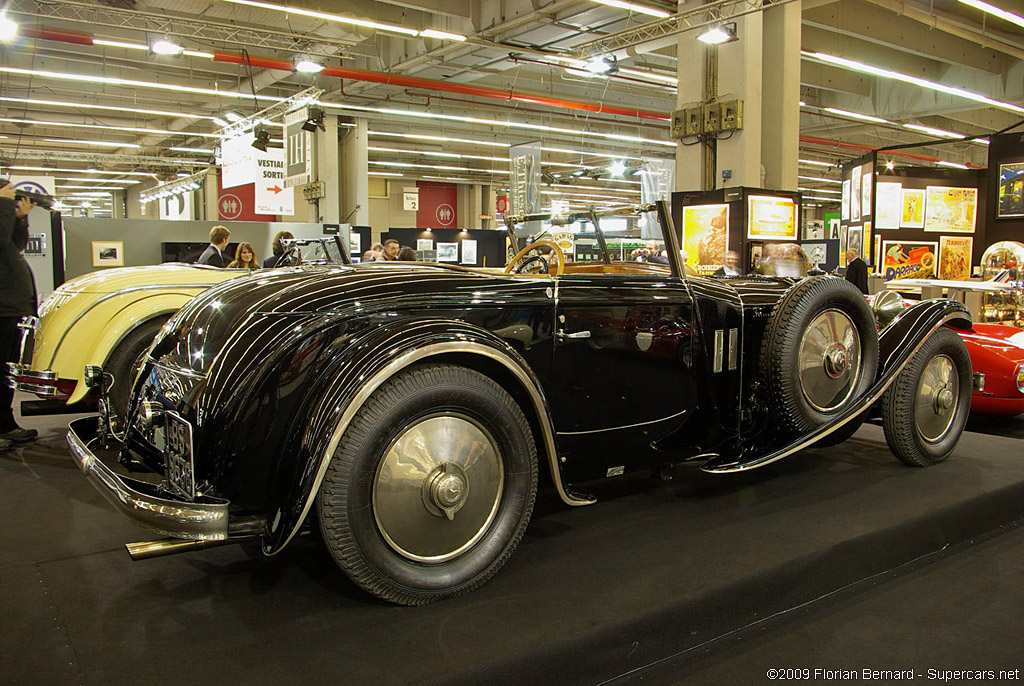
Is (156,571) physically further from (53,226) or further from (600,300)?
(53,226)

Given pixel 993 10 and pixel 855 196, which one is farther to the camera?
pixel 855 196

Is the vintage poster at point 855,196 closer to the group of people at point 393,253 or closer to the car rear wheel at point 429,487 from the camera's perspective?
the group of people at point 393,253

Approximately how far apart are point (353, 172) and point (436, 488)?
52.3 ft

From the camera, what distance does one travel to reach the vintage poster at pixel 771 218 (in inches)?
360

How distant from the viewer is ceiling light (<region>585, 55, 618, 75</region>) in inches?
413

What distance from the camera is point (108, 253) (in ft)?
36.6

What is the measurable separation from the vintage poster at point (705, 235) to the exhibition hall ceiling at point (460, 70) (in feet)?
5.81

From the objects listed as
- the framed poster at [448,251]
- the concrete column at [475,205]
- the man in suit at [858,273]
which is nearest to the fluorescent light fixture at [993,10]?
the man in suit at [858,273]

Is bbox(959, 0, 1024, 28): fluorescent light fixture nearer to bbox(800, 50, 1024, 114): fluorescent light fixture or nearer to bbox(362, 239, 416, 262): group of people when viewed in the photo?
bbox(800, 50, 1024, 114): fluorescent light fixture

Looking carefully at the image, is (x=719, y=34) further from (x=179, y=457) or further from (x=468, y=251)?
(x=468, y=251)

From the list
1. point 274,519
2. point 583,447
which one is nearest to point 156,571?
point 274,519

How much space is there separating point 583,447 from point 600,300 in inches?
21.7

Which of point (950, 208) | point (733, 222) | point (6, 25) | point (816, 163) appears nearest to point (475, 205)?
point (816, 163)

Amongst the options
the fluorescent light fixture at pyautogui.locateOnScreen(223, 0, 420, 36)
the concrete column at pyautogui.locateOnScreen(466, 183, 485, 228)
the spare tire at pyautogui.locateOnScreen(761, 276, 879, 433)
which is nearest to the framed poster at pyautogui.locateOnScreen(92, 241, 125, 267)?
the fluorescent light fixture at pyautogui.locateOnScreen(223, 0, 420, 36)
